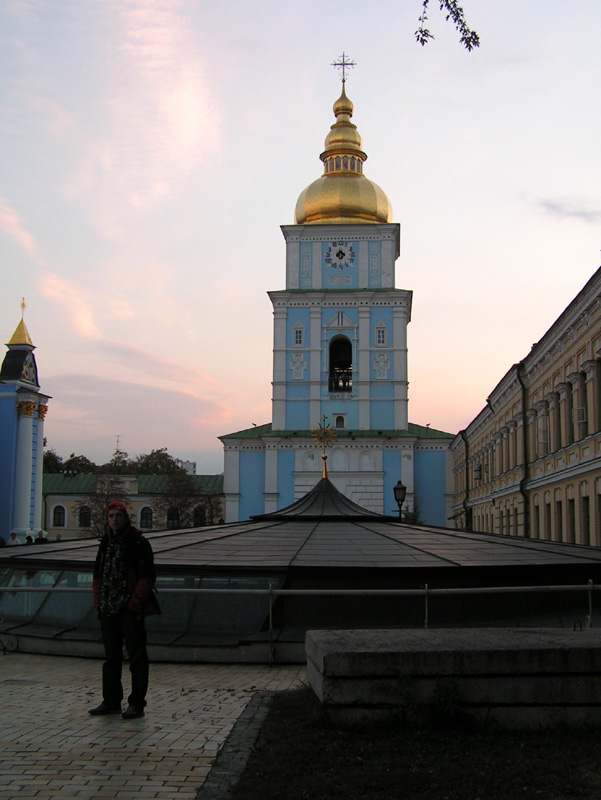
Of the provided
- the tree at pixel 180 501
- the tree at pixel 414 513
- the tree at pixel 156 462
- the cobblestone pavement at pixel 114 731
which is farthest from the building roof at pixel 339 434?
the cobblestone pavement at pixel 114 731

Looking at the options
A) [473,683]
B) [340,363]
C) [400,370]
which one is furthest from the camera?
[340,363]

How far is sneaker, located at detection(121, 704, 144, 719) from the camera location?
812 centimetres

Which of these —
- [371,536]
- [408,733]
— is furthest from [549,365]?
[408,733]

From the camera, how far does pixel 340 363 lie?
60594 mm

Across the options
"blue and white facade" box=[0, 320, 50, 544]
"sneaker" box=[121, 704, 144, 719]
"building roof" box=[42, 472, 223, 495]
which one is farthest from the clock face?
"sneaker" box=[121, 704, 144, 719]

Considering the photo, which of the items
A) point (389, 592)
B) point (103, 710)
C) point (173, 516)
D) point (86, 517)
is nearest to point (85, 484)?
point (86, 517)

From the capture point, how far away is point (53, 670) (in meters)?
11.1

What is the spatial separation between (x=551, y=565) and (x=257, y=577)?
4442mm

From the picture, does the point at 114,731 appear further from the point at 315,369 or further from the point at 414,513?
the point at 315,369

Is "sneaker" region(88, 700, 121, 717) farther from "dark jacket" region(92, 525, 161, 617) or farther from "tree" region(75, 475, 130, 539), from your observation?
"tree" region(75, 475, 130, 539)

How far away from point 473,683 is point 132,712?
297 centimetres

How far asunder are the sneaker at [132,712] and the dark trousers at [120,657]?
0.08 meters

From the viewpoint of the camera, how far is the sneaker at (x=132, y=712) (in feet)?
26.6

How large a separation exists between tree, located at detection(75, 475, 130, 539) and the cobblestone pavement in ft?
181
